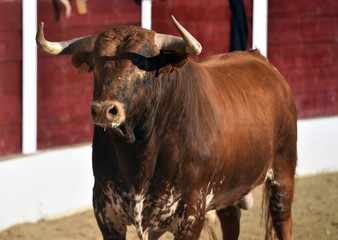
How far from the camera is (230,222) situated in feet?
16.9

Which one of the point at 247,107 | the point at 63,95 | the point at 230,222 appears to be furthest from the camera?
the point at 63,95

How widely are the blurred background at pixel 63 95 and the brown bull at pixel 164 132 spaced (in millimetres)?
1979

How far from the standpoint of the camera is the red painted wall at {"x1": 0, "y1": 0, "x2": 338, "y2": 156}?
616 centimetres

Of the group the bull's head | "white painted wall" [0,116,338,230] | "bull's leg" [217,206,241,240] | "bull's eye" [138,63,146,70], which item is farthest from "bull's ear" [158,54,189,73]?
"white painted wall" [0,116,338,230]

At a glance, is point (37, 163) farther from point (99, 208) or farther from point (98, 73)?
point (98, 73)

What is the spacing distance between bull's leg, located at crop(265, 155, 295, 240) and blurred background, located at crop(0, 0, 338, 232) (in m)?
1.85

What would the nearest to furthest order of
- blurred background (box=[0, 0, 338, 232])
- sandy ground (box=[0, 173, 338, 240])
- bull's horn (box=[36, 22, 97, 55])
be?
bull's horn (box=[36, 22, 97, 55]) → sandy ground (box=[0, 173, 338, 240]) → blurred background (box=[0, 0, 338, 232])

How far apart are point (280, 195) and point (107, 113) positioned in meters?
1.86

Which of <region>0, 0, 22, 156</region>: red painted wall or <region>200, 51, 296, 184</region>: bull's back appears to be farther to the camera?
<region>0, 0, 22, 156</region>: red painted wall

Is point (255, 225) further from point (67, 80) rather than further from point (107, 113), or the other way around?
point (107, 113)

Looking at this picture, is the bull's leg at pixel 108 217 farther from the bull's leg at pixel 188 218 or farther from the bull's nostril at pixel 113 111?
the bull's nostril at pixel 113 111

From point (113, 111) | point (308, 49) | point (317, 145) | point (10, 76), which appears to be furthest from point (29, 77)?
point (308, 49)

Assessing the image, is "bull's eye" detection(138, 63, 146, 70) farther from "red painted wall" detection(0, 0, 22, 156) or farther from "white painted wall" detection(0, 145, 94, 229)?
"red painted wall" detection(0, 0, 22, 156)

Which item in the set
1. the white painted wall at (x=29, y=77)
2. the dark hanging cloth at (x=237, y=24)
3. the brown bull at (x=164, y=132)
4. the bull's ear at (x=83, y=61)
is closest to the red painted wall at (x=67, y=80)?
the white painted wall at (x=29, y=77)
